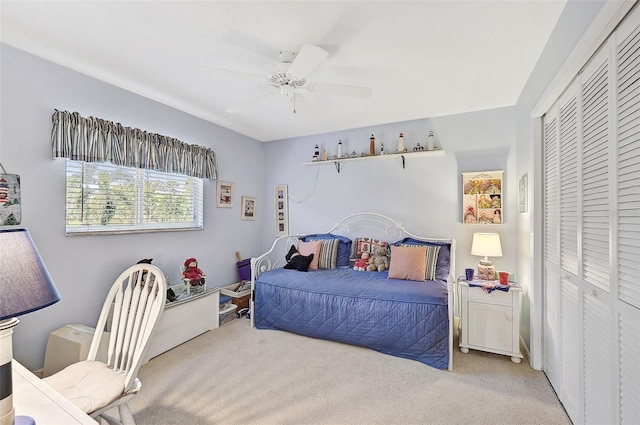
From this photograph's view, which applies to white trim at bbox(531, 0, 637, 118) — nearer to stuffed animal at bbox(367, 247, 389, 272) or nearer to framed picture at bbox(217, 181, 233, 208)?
stuffed animal at bbox(367, 247, 389, 272)

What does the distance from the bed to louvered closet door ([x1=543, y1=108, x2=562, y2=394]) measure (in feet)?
2.17

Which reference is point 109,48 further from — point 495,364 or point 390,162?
point 495,364

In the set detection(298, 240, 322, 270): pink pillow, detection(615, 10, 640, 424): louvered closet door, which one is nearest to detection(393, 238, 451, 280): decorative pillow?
detection(298, 240, 322, 270): pink pillow

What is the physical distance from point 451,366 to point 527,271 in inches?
43.4

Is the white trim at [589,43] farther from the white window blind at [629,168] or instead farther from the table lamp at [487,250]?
the table lamp at [487,250]

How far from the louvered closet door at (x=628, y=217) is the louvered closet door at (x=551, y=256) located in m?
0.81

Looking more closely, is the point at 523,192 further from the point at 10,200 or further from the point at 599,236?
the point at 10,200

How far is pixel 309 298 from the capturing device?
2.90 meters

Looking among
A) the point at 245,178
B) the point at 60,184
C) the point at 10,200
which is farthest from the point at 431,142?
the point at 10,200

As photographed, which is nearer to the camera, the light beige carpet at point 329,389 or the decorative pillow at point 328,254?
the light beige carpet at point 329,389

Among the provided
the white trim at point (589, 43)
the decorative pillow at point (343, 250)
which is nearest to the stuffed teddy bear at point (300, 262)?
the decorative pillow at point (343, 250)

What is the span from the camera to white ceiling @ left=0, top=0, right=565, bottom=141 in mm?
1689

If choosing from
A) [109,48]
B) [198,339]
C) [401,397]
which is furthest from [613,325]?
[109,48]

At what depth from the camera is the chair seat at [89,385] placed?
1245mm
